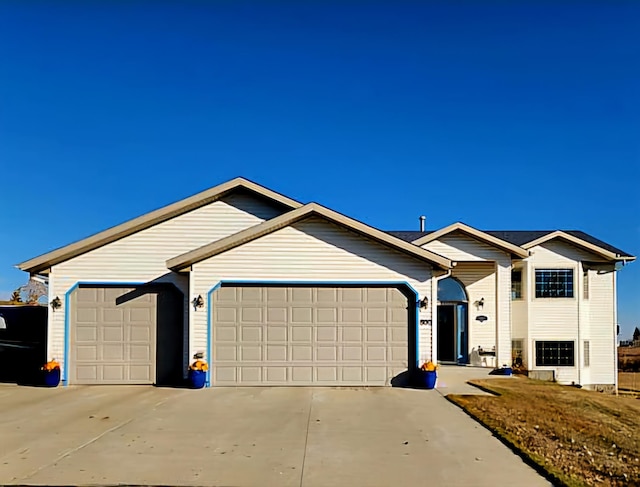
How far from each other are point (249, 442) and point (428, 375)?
6.59 metres

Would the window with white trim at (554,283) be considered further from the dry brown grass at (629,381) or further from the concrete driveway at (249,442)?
the concrete driveway at (249,442)

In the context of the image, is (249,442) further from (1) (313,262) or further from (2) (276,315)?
(1) (313,262)

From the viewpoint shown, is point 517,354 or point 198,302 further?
point 517,354

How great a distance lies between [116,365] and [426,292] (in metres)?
7.93

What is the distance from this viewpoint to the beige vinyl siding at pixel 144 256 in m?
15.3

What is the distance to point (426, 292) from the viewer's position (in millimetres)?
14703

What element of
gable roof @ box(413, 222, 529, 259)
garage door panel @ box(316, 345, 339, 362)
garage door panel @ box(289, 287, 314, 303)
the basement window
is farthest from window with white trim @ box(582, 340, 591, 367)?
garage door panel @ box(289, 287, 314, 303)

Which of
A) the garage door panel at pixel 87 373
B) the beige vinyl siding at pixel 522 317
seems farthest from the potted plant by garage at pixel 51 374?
the beige vinyl siding at pixel 522 317

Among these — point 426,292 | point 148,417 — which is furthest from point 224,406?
point 426,292

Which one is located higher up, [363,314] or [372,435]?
[363,314]

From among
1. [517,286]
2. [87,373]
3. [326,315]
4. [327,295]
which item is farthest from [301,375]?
[517,286]

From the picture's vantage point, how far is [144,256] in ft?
51.7

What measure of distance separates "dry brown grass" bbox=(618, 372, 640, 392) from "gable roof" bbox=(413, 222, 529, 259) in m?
10.1

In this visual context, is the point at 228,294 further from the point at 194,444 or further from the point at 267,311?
the point at 194,444
